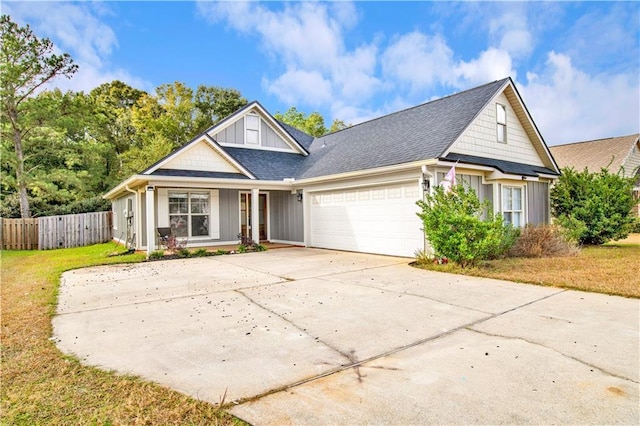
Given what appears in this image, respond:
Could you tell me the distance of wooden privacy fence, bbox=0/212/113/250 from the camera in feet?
53.0

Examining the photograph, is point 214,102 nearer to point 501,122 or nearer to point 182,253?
point 182,253

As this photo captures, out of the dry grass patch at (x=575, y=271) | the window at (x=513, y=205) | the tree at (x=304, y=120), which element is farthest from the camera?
the tree at (x=304, y=120)

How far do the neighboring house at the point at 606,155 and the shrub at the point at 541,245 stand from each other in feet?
46.6

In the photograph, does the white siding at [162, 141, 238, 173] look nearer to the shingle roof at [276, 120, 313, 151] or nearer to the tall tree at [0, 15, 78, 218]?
the shingle roof at [276, 120, 313, 151]

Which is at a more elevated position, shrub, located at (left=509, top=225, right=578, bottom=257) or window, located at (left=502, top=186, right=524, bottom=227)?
window, located at (left=502, top=186, right=524, bottom=227)

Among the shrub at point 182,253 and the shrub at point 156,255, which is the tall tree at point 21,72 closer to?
the shrub at point 156,255

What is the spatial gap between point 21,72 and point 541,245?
2301 centimetres

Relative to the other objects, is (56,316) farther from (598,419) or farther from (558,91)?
(558,91)

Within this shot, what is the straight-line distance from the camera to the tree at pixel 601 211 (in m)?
11.9

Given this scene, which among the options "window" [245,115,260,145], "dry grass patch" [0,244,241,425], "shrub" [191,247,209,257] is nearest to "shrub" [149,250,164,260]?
"shrub" [191,247,209,257]

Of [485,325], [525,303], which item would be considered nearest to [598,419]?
[485,325]

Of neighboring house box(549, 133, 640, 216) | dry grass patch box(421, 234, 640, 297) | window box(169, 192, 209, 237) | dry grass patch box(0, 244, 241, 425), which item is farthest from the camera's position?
neighboring house box(549, 133, 640, 216)

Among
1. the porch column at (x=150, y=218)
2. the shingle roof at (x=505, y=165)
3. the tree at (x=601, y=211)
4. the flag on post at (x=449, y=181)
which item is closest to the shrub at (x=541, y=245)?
the tree at (x=601, y=211)

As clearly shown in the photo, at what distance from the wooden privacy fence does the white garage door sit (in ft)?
39.3
